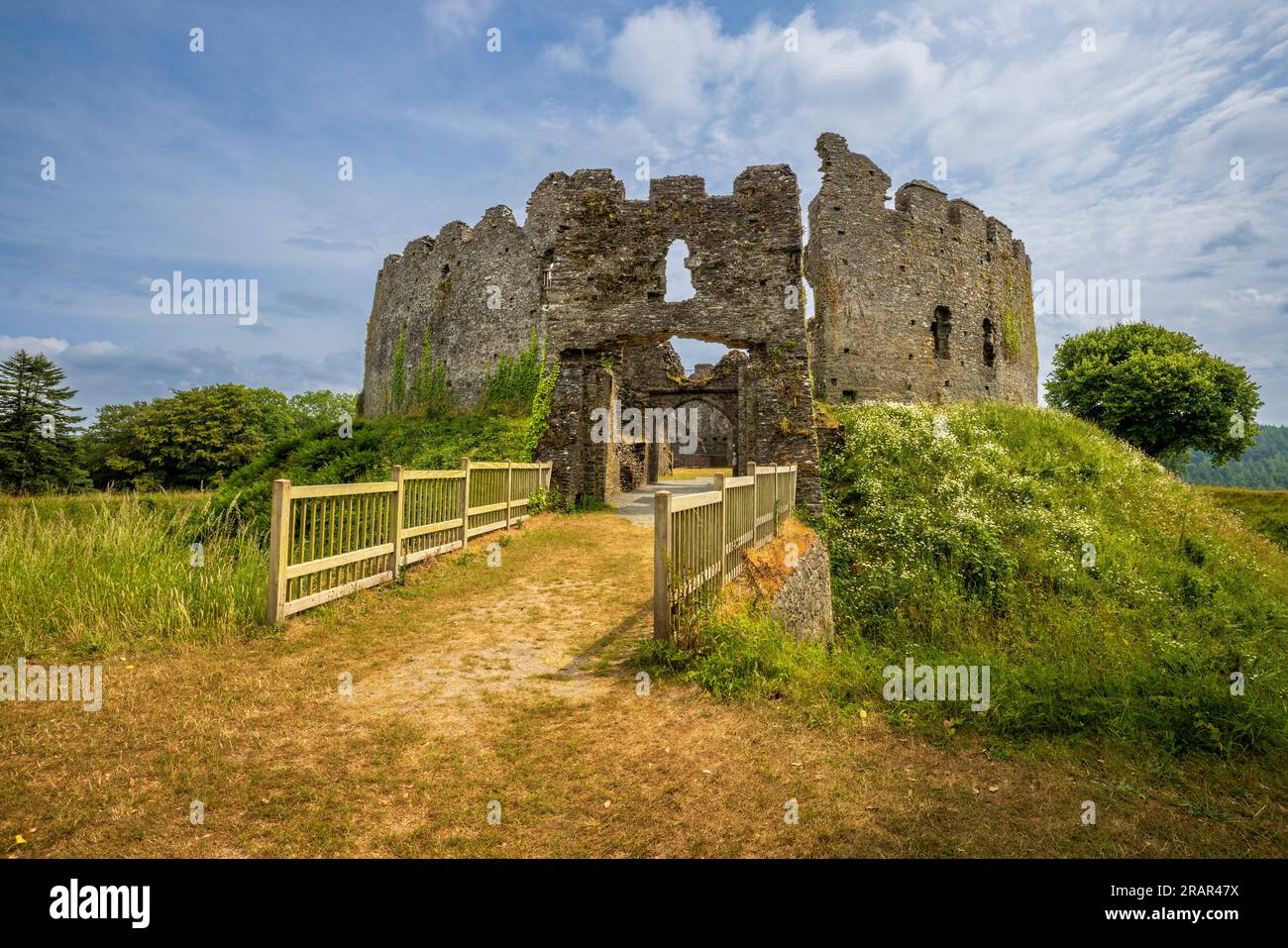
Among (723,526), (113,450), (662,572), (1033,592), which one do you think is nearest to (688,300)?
(723,526)

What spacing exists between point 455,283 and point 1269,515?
119 ft

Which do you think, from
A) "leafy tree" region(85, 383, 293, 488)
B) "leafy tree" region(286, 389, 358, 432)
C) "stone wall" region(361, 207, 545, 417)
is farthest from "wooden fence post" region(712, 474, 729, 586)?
"leafy tree" region(286, 389, 358, 432)

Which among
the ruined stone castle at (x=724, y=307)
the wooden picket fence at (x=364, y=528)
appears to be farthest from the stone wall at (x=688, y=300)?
the wooden picket fence at (x=364, y=528)

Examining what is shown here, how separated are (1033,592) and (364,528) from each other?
1128cm

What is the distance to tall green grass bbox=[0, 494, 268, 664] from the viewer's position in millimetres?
5215

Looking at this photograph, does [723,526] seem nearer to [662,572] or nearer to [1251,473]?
[662,572]

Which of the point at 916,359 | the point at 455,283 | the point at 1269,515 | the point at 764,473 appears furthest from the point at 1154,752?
the point at 455,283

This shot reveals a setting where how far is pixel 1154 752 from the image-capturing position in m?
4.21

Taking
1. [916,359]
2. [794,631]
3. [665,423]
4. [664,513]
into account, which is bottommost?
[794,631]

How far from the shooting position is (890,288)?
78.3 feet

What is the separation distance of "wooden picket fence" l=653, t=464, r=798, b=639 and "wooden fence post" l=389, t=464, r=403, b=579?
3.63 metres

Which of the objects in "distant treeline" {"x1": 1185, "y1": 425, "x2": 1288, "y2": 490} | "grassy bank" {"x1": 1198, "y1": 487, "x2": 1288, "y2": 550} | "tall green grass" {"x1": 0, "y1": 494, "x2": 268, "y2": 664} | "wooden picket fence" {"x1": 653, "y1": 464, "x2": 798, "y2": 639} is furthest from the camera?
"distant treeline" {"x1": 1185, "y1": 425, "x2": 1288, "y2": 490}

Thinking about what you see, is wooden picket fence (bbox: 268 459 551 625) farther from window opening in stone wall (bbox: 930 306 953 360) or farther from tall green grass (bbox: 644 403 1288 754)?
window opening in stone wall (bbox: 930 306 953 360)
